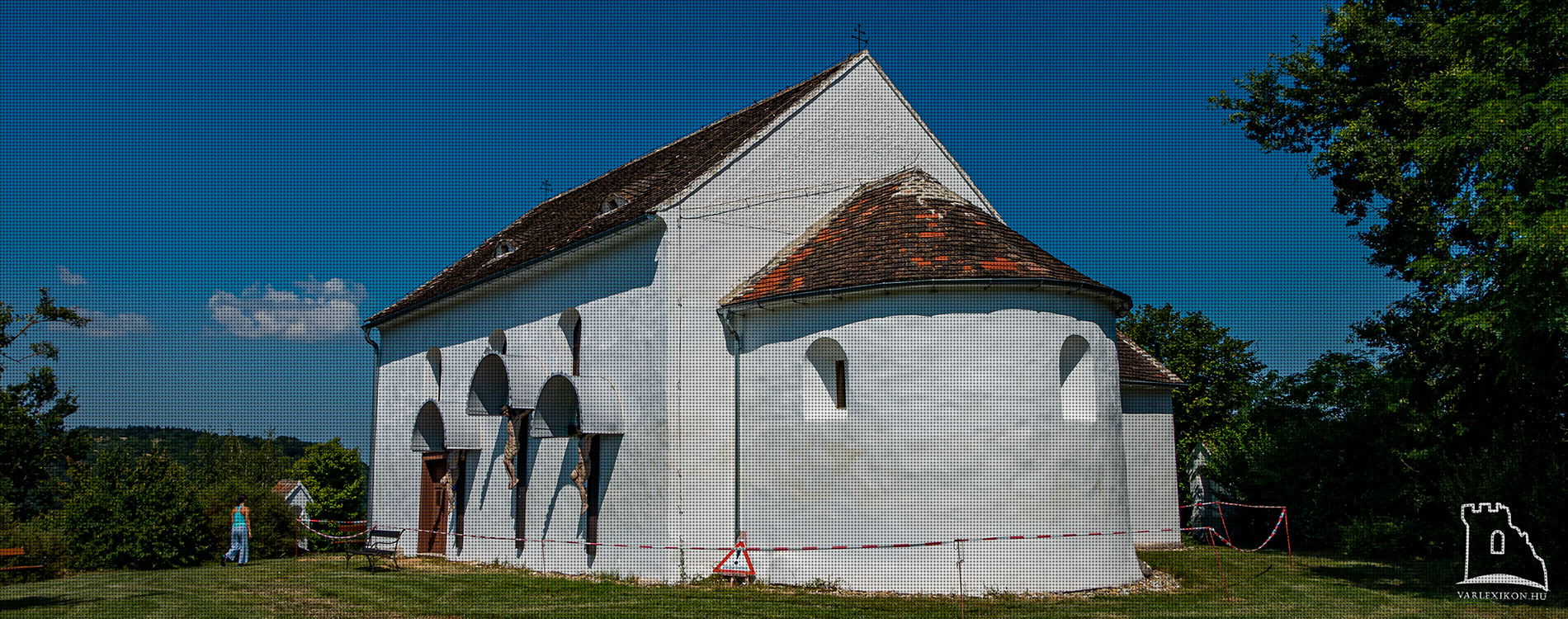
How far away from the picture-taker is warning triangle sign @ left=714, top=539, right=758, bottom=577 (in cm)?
1538

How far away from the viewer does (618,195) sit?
19125 mm

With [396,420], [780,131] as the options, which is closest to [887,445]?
[780,131]

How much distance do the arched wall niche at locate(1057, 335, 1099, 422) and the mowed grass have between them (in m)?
2.82

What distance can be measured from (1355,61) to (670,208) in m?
16.2

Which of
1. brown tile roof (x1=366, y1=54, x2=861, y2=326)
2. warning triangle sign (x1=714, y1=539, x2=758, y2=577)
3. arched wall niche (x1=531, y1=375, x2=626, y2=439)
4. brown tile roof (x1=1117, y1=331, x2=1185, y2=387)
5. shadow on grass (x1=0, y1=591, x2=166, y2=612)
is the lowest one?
shadow on grass (x1=0, y1=591, x2=166, y2=612)

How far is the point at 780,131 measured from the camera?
1792 centimetres

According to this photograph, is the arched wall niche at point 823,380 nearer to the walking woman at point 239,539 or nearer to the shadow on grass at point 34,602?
the shadow on grass at point 34,602

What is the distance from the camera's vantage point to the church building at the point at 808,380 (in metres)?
14.0

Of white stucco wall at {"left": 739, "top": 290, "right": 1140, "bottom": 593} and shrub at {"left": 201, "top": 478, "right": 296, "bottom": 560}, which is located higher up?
white stucco wall at {"left": 739, "top": 290, "right": 1140, "bottom": 593}

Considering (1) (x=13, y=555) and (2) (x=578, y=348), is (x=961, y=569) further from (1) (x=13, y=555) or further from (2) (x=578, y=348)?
(1) (x=13, y=555)

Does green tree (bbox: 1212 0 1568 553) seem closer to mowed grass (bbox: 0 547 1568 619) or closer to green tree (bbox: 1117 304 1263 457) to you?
mowed grass (bbox: 0 547 1568 619)

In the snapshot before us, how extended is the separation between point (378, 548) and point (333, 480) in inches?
761

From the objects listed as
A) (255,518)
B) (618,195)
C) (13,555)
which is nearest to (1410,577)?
(618,195)

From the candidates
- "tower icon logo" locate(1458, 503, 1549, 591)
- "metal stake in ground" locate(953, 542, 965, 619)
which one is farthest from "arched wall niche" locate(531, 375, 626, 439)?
"tower icon logo" locate(1458, 503, 1549, 591)
